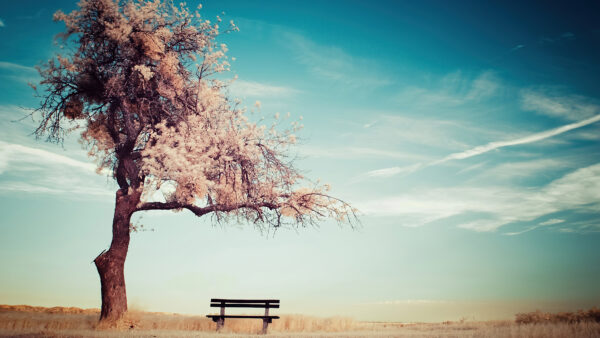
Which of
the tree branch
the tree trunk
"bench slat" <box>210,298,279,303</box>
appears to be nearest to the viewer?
the tree trunk

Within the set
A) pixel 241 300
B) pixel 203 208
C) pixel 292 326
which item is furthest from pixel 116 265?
pixel 292 326

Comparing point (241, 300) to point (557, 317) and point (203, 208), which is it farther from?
point (557, 317)

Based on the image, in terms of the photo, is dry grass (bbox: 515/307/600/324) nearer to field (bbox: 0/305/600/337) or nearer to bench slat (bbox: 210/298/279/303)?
field (bbox: 0/305/600/337)

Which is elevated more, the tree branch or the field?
the tree branch

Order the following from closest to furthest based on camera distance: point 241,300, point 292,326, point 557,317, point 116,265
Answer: point 116,265 → point 241,300 → point 292,326 → point 557,317

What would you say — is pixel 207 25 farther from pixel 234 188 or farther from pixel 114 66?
pixel 234 188

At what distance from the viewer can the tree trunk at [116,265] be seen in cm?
1457

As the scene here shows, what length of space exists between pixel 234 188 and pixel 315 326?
675 centimetres

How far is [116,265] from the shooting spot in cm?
1503

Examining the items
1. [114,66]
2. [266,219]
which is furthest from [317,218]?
[114,66]

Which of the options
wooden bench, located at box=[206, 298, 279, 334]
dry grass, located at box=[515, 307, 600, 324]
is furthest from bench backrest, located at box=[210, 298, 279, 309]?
dry grass, located at box=[515, 307, 600, 324]

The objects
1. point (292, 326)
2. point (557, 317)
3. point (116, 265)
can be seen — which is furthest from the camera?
point (557, 317)

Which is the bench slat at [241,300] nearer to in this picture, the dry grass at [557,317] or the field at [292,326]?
the field at [292,326]

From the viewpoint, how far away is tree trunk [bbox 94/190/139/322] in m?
14.6
